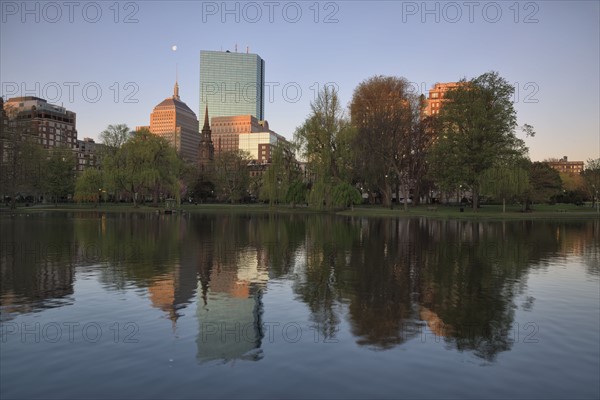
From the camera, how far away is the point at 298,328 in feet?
32.4

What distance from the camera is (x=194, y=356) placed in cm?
816

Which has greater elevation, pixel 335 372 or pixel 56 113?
pixel 56 113

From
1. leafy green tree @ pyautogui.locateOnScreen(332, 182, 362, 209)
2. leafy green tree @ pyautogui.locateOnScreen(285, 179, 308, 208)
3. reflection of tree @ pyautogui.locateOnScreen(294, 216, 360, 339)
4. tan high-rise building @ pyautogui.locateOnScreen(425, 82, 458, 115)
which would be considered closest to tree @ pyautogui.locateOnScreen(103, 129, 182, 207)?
leafy green tree @ pyautogui.locateOnScreen(285, 179, 308, 208)

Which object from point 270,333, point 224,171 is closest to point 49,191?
point 224,171

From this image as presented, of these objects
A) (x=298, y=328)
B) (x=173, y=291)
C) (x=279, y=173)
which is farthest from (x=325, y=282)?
(x=279, y=173)

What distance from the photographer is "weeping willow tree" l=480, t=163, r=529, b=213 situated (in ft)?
194

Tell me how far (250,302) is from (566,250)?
63.1 feet

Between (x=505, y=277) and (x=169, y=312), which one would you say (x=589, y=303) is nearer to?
(x=505, y=277)

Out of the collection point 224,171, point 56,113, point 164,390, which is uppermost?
point 56,113

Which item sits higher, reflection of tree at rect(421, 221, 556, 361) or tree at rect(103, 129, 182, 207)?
tree at rect(103, 129, 182, 207)

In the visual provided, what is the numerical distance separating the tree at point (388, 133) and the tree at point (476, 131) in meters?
7.47

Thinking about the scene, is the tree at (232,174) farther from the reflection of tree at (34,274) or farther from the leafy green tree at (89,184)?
the reflection of tree at (34,274)

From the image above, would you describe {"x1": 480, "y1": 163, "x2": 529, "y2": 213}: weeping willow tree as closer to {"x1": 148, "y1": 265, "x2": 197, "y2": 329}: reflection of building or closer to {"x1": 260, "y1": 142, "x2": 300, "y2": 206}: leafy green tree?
{"x1": 260, "y1": 142, "x2": 300, "y2": 206}: leafy green tree

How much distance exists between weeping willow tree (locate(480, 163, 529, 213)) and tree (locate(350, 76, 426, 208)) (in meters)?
11.8
